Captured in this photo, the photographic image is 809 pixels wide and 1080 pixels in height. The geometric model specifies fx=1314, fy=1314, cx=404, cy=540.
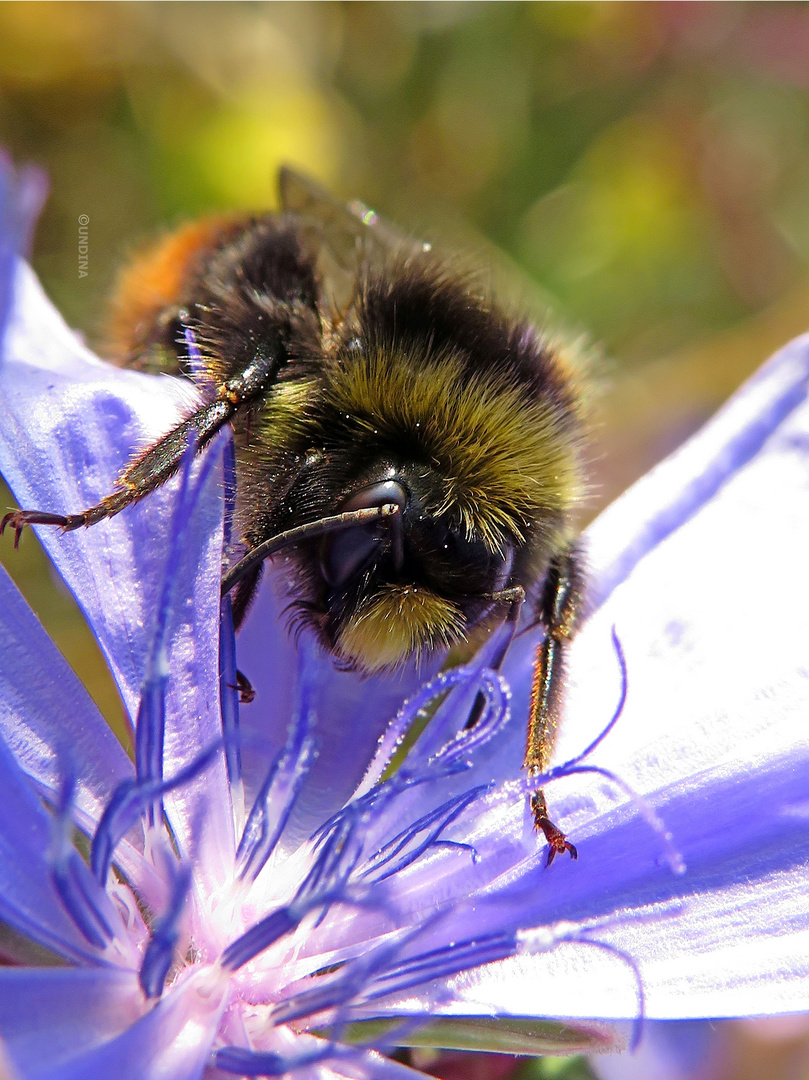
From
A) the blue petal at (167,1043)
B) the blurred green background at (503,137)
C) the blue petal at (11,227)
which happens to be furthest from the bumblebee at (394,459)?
the blurred green background at (503,137)

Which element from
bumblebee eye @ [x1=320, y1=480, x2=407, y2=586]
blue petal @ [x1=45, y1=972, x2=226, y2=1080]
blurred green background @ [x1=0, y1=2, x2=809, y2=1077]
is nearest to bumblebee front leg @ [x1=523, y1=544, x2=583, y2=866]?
bumblebee eye @ [x1=320, y1=480, x2=407, y2=586]

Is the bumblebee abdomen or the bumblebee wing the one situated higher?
the bumblebee wing

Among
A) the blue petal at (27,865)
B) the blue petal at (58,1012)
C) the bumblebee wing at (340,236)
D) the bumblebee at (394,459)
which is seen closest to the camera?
the blue petal at (58,1012)

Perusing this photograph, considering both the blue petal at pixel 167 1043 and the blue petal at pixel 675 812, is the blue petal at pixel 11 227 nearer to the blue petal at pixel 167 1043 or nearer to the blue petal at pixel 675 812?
the blue petal at pixel 167 1043

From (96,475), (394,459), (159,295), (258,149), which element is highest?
(258,149)

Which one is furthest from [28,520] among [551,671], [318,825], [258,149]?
[258,149]

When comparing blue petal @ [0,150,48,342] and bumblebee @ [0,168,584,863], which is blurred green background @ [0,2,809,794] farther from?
blue petal @ [0,150,48,342]

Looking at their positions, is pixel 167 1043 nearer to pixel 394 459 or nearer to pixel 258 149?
pixel 394 459
